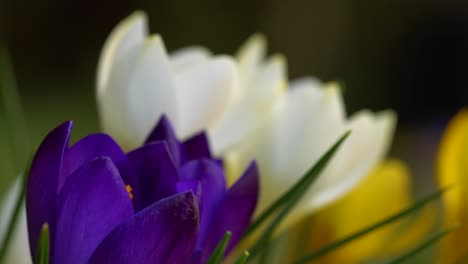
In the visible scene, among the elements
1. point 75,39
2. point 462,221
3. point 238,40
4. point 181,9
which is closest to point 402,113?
point 238,40

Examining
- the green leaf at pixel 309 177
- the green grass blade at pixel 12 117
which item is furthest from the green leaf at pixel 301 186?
the green grass blade at pixel 12 117

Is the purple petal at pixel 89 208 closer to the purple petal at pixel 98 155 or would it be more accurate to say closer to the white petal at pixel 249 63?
the purple petal at pixel 98 155

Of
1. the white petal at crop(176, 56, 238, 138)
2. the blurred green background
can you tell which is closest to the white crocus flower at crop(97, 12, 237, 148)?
the white petal at crop(176, 56, 238, 138)

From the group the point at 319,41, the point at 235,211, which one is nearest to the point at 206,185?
the point at 235,211

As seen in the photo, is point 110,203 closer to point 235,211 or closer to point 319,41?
point 235,211

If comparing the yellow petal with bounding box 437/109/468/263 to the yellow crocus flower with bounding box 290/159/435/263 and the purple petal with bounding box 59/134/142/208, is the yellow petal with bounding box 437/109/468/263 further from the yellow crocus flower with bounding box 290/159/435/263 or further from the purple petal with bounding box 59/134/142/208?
the purple petal with bounding box 59/134/142/208
